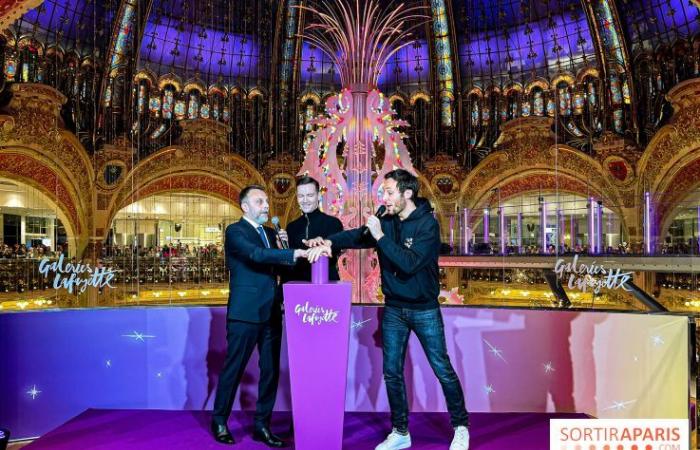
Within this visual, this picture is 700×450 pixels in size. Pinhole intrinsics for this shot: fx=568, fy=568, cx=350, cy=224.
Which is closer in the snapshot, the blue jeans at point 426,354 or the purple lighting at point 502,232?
the blue jeans at point 426,354

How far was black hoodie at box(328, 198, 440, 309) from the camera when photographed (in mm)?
2521

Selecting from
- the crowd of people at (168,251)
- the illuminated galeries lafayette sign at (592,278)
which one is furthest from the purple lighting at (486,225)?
the crowd of people at (168,251)

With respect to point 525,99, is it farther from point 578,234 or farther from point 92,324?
point 92,324

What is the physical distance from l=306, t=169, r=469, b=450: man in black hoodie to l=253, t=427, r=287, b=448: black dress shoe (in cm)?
49

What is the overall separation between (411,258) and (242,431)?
138 cm

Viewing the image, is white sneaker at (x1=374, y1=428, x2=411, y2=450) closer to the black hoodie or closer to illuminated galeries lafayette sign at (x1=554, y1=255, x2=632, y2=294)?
the black hoodie

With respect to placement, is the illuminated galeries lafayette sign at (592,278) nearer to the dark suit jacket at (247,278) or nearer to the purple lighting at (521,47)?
the dark suit jacket at (247,278)

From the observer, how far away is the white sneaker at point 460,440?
8.51 feet

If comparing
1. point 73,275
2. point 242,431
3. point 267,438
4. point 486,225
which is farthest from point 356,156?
point 486,225

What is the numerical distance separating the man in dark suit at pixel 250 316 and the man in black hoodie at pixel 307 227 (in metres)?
0.19

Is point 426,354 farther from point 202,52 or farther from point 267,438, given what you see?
point 202,52

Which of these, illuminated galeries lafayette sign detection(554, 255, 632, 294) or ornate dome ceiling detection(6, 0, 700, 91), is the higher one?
ornate dome ceiling detection(6, 0, 700, 91)

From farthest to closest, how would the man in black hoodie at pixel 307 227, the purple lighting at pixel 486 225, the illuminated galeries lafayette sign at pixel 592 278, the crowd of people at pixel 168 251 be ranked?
1. the crowd of people at pixel 168 251
2. the purple lighting at pixel 486 225
3. the illuminated galeries lafayette sign at pixel 592 278
4. the man in black hoodie at pixel 307 227

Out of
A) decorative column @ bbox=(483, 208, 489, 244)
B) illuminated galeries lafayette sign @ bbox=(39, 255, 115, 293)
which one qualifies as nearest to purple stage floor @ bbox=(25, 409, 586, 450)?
illuminated galeries lafayette sign @ bbox=(39, 255, 115, 293)
